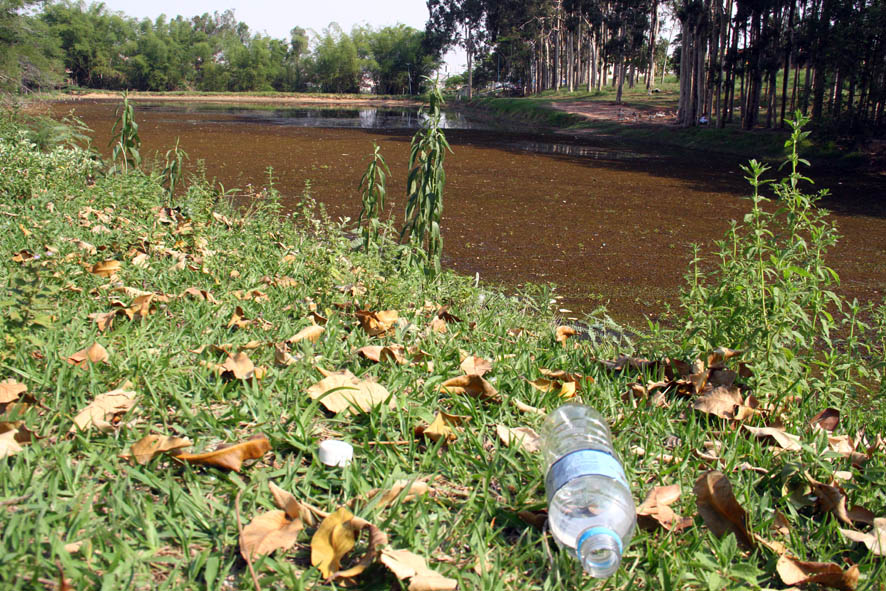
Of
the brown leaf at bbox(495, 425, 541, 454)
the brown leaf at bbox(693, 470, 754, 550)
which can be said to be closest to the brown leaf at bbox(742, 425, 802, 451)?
the brown leaf at bbox(693, 470, 754, 550)

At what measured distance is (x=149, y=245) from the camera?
12.5ft

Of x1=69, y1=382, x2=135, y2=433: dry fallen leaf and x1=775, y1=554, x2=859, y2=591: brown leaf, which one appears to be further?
x1=69, y1=382, x2=135, y2=433: dry fallen leaf

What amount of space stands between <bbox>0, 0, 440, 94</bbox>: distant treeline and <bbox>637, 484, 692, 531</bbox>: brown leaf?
2834 inches

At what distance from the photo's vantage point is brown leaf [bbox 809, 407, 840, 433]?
2363 millimetres

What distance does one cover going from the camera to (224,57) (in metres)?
96.6

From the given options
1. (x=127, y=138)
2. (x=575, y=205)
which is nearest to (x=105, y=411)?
(x=127, y=138)

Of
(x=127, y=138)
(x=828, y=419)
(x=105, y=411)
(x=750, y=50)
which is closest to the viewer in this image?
(x=105, y=411)

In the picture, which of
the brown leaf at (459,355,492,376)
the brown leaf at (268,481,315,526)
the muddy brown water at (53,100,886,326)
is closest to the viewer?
the brown leaf at (268,481,315,526)

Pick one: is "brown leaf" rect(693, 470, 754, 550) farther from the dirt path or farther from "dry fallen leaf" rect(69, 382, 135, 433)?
the dirt path

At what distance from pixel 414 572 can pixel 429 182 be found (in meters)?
3.19

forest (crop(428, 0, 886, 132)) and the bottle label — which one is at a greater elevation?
forest (crop(428, 0, 886, 132))

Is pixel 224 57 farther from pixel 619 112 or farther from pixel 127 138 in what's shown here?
pixel 127 138

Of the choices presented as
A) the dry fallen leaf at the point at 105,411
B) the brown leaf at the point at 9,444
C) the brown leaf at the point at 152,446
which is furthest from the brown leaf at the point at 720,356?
the brown leaf at the point at 9,444

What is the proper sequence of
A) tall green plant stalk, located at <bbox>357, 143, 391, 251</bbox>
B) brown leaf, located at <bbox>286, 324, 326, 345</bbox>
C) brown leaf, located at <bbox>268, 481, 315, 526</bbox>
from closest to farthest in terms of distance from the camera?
brown leaf, located at <bbox>268, 481, 315, 526</bbox>, brown leaf, located at <bbox>286, 324, 326, 345</bbox>, tall green plant stalk, located at <bbox>357, 143, 391, 251</bbox>
